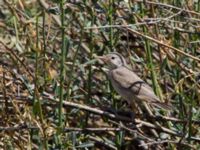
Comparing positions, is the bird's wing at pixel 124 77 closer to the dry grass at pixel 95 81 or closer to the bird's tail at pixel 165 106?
the dry grass at pixel 95 81

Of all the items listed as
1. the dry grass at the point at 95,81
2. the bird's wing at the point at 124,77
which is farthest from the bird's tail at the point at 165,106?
the bird's wing at the point at 124,77

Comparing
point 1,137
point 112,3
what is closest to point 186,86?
point 112,3

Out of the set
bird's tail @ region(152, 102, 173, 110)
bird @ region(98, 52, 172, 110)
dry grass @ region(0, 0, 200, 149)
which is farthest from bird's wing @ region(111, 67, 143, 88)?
bird's tail @ region(152, 102, 173, 110)

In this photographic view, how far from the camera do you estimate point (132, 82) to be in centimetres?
538

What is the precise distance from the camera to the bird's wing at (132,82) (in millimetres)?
5086

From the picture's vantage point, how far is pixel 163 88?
18.4ft

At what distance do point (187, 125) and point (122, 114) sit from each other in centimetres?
51

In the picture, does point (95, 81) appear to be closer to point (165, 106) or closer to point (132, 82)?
point (132, 82)

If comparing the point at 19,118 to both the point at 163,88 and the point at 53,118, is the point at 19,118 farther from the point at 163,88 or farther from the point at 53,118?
the point at 163,88

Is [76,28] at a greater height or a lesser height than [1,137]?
greater

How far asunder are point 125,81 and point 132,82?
0.18 ft

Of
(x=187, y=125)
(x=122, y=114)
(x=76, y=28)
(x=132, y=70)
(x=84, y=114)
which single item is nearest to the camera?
(x=187, y=125)

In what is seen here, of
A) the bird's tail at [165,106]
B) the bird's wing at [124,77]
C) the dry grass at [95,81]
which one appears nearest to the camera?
the dry grass at [95,81]

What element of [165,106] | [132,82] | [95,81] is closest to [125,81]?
[132,82]
